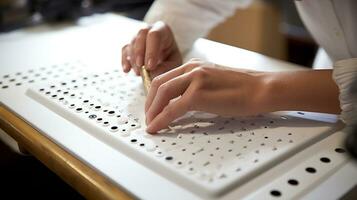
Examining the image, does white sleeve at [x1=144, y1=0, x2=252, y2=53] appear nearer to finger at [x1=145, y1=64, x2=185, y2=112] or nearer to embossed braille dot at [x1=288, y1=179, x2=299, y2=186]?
finger at [x1=145, y1=64, x2=185, y2=112]

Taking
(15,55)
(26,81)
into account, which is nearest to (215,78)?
(26,81)

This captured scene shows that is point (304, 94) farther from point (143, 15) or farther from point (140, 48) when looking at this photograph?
point (143, 15)

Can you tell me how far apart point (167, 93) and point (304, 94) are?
0.16 metres

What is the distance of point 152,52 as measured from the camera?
584 millimetres

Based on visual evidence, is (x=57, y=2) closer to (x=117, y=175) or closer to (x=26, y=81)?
(x=26, y=81)

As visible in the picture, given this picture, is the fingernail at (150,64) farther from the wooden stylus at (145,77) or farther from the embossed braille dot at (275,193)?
the embossed braille dot at (275,193)

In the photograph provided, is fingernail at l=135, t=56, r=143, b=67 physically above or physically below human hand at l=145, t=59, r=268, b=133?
below

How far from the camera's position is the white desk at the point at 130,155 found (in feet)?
1.15

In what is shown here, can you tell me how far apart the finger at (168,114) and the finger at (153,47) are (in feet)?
0.48

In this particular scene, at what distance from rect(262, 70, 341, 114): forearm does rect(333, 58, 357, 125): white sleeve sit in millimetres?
13

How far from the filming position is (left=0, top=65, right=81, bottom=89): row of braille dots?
23.8 inches

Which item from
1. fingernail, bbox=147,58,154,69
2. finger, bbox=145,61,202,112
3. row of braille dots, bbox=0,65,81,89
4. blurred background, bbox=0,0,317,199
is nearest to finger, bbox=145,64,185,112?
finger, bbox=145,61,202,112

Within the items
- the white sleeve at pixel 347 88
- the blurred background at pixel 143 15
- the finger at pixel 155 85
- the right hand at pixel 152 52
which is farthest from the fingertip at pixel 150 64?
the blurred background at pixel 143 15

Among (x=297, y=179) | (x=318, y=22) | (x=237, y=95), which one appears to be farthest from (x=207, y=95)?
(x=318, y=22)
